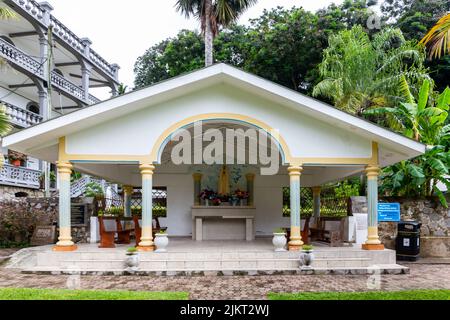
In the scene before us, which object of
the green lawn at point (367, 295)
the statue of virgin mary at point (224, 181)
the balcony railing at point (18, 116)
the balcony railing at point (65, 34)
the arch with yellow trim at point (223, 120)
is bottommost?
the green lawn at point (367, 295)

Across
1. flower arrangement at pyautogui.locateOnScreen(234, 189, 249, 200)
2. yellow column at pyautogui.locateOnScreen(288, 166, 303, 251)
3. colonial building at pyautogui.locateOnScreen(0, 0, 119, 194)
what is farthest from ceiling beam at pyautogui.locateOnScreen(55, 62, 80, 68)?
yellow column at pyautogui.locateOnScreen(288, 166, 303, 251)

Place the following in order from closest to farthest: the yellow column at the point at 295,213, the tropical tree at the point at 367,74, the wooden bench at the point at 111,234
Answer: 1. the yellow column at the point at 295,213
2. the wooden bench at the point at 111,234
3. the tropical tree at the point at 367,74

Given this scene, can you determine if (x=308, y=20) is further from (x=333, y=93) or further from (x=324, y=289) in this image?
(x=324, y=289)

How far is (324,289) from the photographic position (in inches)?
321

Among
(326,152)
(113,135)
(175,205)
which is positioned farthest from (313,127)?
(175,205)

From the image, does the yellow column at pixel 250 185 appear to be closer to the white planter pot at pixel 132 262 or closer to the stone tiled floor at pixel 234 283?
the stone tiled floor at pixel 234 283

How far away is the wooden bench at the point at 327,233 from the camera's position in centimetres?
1184

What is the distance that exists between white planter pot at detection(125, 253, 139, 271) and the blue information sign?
808 centimetres

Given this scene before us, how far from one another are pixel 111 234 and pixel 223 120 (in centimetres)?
456

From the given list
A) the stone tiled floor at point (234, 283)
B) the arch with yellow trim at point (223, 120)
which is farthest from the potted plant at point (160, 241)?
the arch with yellow trim at point (223, 120)

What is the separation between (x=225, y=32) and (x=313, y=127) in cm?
2875

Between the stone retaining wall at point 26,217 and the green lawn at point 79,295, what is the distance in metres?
7.43

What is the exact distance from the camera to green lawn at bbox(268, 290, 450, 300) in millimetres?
6984

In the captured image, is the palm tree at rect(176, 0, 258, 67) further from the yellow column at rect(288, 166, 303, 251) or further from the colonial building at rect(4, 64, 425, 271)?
the yellow column at rect(288, 166, 303, 251)
